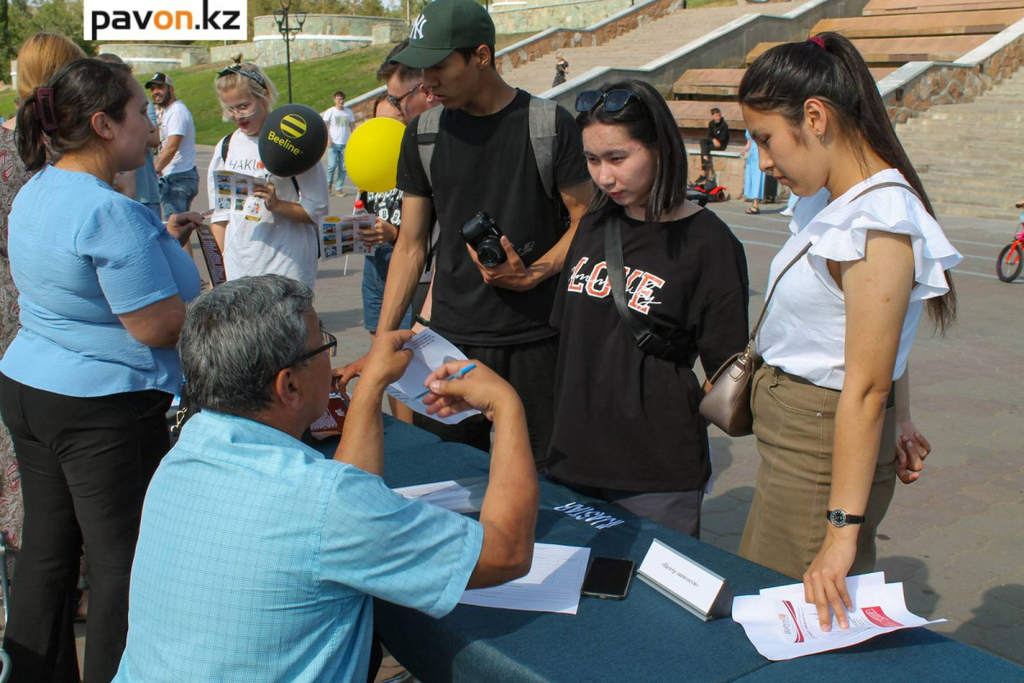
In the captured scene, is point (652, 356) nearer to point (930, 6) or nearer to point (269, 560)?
Result: point (269, 560)

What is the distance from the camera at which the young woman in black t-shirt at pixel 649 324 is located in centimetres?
245

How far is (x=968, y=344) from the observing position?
7.50 m

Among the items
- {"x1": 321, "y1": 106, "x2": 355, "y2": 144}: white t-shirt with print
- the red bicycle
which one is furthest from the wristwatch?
{"x1": 321, "y1": 106, "x2": 355, "y2": 144}: white t-shirt with print

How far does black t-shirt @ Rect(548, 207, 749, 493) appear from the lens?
96.3 inches

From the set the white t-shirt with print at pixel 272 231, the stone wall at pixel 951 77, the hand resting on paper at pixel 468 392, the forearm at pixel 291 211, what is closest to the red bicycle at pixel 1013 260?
the white t-shirt with print at pixel 272 231

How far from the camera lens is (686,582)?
1868mm

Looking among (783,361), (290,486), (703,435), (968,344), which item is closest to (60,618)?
(290,486)

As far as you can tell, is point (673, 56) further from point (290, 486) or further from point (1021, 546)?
point (290, 486)

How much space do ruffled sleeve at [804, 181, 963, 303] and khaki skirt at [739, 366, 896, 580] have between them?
0.32 meters

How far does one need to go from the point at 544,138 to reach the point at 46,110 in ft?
5.01

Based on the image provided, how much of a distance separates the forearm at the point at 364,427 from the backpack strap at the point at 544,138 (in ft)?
4.23

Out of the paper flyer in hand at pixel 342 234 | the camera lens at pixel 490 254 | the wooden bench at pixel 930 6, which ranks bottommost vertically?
the paper flyer in hand at pixel 342 234

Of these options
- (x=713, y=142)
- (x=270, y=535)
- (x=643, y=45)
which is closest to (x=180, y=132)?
(x=270, y=535)

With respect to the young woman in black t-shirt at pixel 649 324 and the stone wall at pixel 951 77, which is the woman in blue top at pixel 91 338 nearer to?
the young woman in black t-shirt at pixel 649 324
